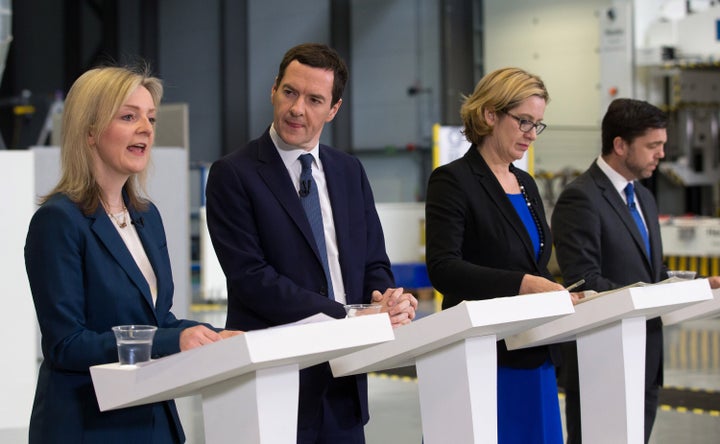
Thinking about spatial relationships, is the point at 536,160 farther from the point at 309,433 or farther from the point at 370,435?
the point at 309,433

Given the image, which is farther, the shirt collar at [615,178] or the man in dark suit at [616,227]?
the shirt collar at [615,178]

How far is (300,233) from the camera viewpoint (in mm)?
2490

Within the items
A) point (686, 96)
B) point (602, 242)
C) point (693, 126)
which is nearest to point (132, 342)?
point (602, 242)

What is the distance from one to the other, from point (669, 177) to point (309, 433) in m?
9.44

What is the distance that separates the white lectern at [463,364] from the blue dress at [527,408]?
1.62 feet

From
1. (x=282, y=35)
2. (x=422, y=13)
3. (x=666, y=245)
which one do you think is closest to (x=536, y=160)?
(x=666, y=245)

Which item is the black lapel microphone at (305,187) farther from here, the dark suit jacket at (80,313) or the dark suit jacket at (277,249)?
the dark suit jacket at (80,313)

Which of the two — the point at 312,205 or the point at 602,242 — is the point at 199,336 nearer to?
the point at 312,205

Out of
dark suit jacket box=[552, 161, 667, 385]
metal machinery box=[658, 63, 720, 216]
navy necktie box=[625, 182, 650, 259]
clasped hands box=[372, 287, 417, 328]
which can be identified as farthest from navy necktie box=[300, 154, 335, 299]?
metal machinery box=[658, 63, 720, 216]

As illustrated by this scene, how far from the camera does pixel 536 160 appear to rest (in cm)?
1212

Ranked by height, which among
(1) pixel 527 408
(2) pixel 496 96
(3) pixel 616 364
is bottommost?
(1) pixel 527 408

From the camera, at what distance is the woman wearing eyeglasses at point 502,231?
9.43 feet

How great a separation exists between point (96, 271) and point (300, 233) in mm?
571

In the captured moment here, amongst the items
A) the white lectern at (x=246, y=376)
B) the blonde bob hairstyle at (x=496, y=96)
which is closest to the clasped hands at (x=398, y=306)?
the white lectern at (x=246, y=376)
